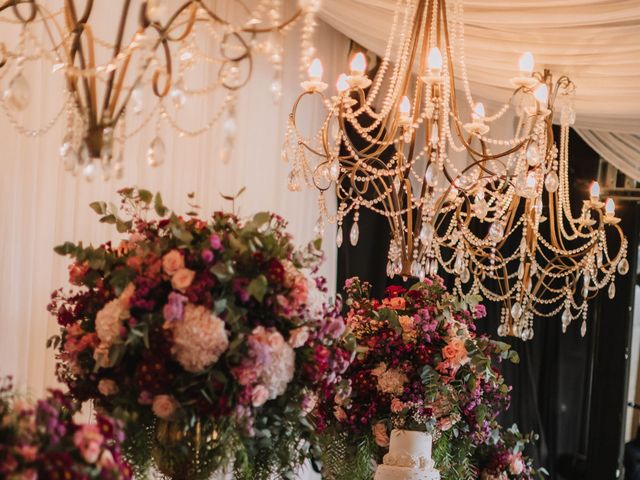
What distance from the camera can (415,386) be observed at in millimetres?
3043

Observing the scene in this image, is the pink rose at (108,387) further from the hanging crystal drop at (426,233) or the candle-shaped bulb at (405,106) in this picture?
the candle-shaped bulb at (405,106)

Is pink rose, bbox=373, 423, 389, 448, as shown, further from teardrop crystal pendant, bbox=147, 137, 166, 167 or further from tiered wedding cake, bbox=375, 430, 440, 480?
teardrop crystal pendant, bbox=147, 137, 166, 167

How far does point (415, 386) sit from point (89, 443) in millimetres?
1495

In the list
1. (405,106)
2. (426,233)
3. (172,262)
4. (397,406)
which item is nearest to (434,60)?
(405,106)

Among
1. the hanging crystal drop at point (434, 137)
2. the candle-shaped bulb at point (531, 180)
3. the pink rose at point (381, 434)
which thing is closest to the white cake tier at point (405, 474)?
the pink rose at point (381, 434)

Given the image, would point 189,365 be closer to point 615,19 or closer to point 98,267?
point 98,267

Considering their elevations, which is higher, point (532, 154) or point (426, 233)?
point (532, 154)

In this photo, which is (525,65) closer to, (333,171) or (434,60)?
(434,60)

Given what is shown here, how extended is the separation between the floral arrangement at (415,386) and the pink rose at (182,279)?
0.89 meters

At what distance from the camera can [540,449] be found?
5516mm

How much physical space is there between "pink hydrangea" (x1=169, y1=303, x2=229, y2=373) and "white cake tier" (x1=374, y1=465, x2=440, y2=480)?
970mm

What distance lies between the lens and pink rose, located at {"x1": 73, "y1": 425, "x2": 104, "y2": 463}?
1705 millimetres

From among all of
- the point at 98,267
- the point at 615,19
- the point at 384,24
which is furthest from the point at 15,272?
the point at 615,19

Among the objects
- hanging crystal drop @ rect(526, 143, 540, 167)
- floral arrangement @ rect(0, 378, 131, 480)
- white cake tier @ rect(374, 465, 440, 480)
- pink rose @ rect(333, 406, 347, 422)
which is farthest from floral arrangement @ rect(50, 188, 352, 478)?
hanging crystal drop @ rect(526, 143, 540, 167)
